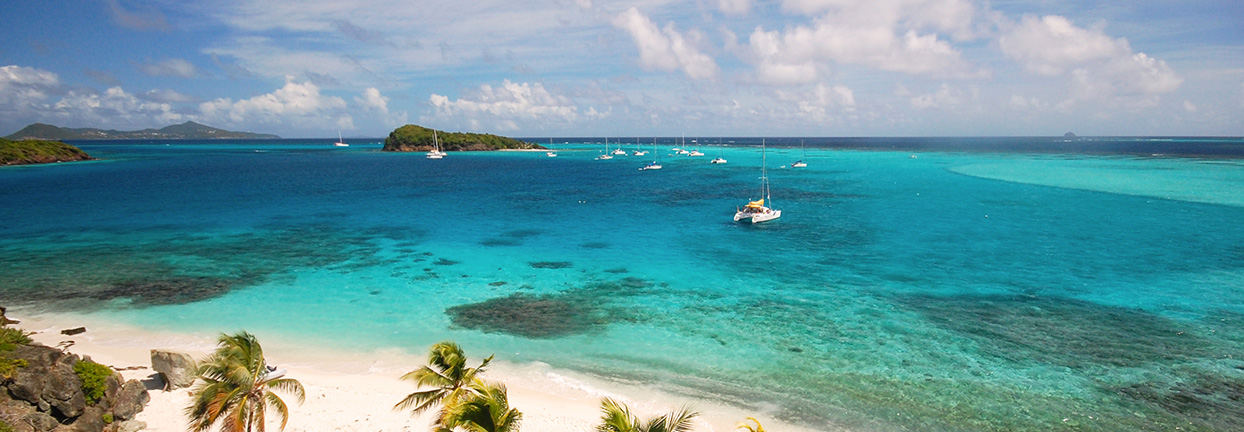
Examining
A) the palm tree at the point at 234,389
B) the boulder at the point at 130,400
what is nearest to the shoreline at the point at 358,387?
the boulder at the point at 130,400

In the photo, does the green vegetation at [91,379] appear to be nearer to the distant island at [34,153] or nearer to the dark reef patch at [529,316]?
the dark reef patch at [529,316]

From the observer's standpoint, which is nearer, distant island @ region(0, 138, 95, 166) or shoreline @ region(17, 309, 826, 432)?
shoreline @ region(17, 309, 826, 432)

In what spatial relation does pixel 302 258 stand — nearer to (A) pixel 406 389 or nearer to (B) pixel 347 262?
(B) pixel 347 262

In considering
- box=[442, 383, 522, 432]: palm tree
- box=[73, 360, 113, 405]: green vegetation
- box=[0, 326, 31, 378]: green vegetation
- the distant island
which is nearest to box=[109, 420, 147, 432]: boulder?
box=[73, 360, 113, 405]: green vegetation

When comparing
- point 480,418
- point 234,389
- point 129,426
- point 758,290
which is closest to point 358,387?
point 129,426

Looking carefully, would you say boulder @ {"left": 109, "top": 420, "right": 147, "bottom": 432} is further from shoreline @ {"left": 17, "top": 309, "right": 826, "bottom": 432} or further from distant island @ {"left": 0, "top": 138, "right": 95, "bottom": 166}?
distant island @ {"left": 0, "top": 138, "right": 95, "bottom": 166}

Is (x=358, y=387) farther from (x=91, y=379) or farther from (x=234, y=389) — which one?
(x=234, y=389)

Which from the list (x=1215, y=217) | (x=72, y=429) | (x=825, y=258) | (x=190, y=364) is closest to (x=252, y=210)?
(x=190, y=364)
